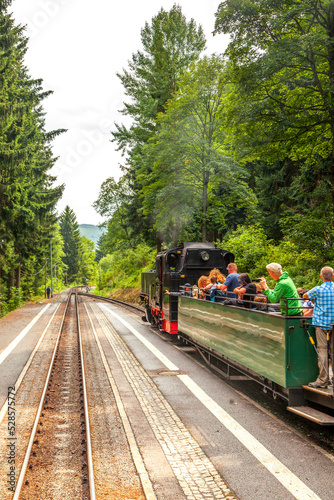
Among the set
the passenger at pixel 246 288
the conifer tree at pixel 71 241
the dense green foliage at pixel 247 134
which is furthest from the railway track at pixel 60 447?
the conifer tree at pixel 71 241

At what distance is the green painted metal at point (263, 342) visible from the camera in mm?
5883

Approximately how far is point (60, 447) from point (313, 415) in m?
3.55

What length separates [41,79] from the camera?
3475cm

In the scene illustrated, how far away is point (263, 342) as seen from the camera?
21.9 ft

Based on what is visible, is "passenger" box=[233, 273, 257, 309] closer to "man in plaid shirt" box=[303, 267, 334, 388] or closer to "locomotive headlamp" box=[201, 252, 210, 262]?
"man in plaid shirt" box=[303, 267, 334, 388]

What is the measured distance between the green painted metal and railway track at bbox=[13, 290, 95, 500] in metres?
2.90

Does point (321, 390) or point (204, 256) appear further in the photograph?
point (204, 256)

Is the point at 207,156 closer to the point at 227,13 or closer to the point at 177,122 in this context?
the point at 177,122

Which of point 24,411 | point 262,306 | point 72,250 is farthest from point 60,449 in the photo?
point 72,250

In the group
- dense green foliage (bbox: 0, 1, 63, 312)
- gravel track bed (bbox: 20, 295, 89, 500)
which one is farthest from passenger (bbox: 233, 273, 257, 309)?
dense green foliage (bbox: 0, 1, 63, 312)

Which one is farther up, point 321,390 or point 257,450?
point 321,390

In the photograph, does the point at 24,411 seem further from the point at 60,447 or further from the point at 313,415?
the point at 313,415

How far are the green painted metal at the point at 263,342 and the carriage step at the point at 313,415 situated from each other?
0.34m

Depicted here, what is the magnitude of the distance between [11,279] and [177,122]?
19821 millimetres
